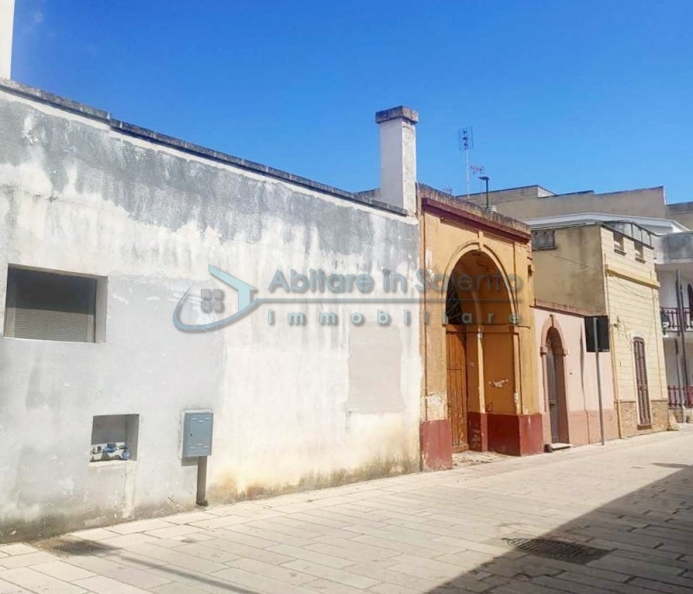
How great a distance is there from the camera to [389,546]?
5.80 meters

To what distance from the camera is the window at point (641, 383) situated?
19062 millimetres

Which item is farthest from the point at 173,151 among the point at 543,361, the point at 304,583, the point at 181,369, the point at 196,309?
the point at 543,361

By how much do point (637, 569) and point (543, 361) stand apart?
9300mm

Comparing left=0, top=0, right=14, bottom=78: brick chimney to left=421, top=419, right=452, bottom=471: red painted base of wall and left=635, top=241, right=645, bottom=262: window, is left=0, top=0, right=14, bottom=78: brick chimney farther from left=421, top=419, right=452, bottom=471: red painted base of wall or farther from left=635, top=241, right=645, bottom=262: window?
left=635, top=241, right=645, bottom=262: window

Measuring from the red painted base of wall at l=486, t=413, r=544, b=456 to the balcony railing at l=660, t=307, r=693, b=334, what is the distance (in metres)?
14.5

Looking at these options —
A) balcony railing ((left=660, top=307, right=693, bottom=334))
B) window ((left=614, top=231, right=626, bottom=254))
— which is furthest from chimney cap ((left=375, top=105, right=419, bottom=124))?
balcony railing ((left=660, top=307, right=693, bottom=334))

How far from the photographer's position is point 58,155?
6.16 metres

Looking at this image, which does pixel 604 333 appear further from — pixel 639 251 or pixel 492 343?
pixel 639 251

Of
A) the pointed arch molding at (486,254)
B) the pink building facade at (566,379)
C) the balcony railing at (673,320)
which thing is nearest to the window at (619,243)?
the pink building facade at (566,379)

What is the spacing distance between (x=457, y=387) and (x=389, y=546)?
7.43 m

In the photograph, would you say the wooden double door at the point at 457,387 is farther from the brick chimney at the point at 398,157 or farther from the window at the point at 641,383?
the window at the point at 641,383

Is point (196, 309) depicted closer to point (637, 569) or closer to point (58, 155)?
point (58, 155)

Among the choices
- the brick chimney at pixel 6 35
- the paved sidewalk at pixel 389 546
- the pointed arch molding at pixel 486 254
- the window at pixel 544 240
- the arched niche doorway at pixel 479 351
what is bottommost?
the paved sidewalk at pixel 389 546

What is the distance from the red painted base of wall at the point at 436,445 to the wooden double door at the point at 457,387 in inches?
77.1
